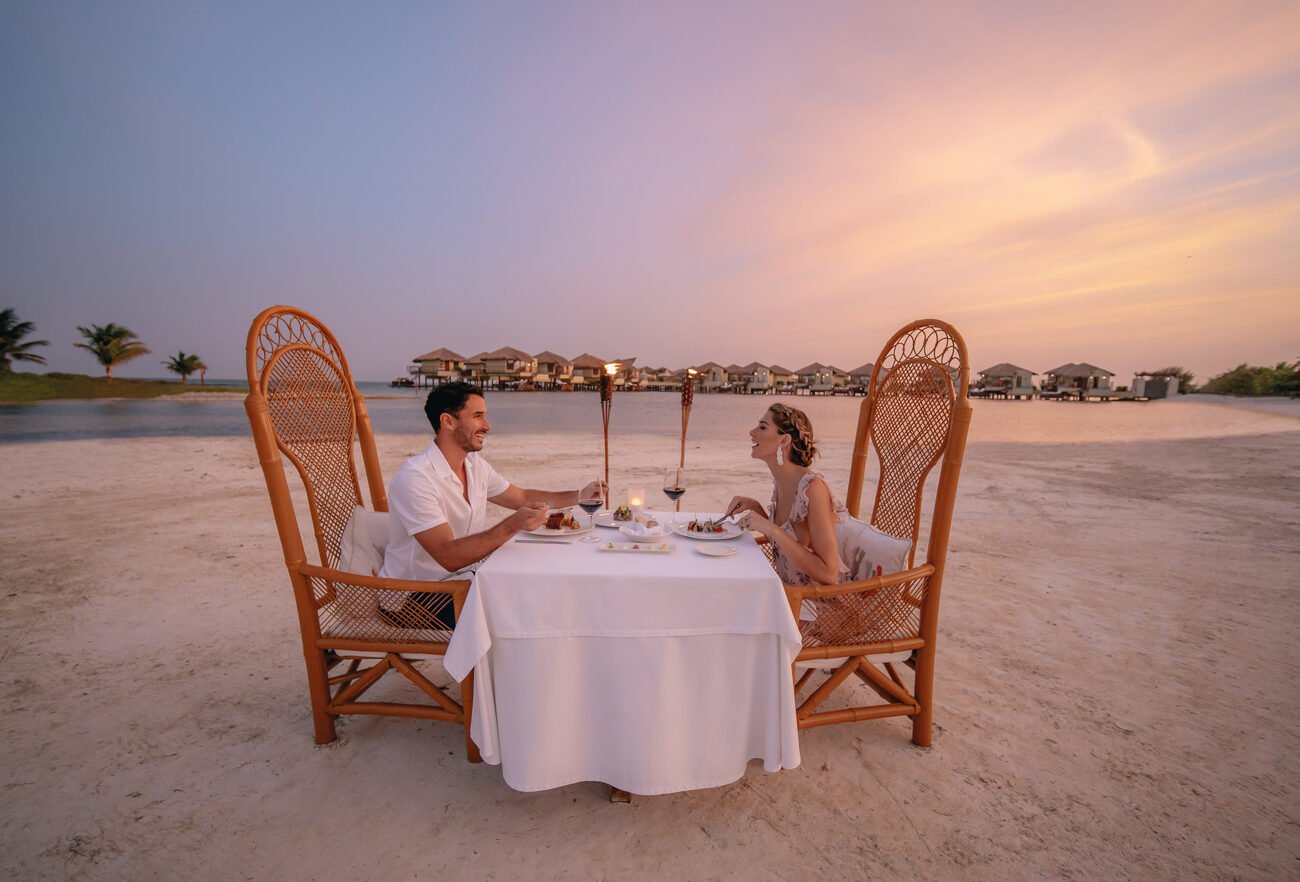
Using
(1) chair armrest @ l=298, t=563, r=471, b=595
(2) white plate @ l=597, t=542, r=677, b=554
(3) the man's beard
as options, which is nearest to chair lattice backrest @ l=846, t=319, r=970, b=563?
(2) white plate @ l=597, t=542, r=677, b=554

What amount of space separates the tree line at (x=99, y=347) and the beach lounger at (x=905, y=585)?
61.4 metres

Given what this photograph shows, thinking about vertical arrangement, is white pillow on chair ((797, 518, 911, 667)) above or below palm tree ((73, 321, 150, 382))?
below

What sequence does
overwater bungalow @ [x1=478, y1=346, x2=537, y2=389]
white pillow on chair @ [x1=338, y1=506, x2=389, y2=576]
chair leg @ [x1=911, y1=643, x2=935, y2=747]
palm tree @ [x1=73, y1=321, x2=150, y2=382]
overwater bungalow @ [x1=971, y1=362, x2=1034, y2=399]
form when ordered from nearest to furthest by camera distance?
chair leg @ [x1=911, y1=643, x2=935, y2=747] → white pillow on chair @ [x1=338, y1=506, x2=389, y2=576] → palm tree @ [x1=73, y1=321, x2=150, y2=382] → overwater bungalow @ [x1=478, y1=346, x2=537, y2=389] → overwater bungalow @ [x1=971, y1=362, x2=1034, y2=399]

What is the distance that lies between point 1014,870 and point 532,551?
2.15 m

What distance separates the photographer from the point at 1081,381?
58438mm

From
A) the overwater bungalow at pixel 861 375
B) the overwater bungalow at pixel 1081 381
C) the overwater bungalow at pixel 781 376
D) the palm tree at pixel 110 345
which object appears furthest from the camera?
the overwater bungalow at pixel 781 376

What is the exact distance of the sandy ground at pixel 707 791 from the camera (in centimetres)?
177

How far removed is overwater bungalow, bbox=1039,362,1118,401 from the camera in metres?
56.9

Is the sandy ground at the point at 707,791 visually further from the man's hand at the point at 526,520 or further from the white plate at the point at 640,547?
the man's hand at the point at 526,520

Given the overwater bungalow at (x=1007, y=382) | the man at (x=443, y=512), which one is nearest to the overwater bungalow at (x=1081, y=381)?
the overwater bungalow at (x=1007, y=382)

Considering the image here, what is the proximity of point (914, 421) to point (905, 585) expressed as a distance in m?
1.01

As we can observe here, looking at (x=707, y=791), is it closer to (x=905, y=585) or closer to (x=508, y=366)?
(x=905, y=585)

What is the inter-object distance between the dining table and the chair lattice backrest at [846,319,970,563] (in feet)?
3.50

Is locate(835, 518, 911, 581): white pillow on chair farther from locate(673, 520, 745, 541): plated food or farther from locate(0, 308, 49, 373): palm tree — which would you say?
locate(0, 308, 49, 373): palm tree
